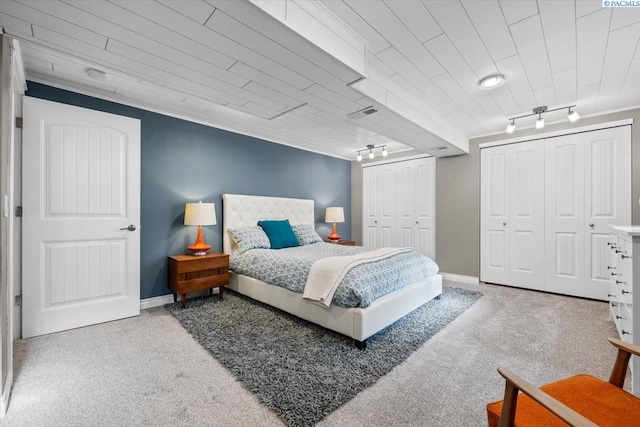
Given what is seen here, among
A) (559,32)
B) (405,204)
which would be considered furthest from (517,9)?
(405,204)

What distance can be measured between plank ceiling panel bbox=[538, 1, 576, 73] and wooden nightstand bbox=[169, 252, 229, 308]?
363 cm

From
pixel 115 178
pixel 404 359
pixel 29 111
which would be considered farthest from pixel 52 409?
pixel 29 111

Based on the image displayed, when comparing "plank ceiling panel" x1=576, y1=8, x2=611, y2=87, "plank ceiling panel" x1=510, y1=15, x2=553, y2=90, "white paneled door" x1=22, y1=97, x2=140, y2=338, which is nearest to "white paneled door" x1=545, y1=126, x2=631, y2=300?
"plank ceiling panel" x1=576, y1=8, x2=611, y2=87

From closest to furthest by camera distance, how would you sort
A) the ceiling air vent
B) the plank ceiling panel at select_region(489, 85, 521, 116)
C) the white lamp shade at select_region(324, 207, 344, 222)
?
the ceiling air vent
the plank ceiling panel at select_region(489, 85, 521, 116)
the white lamp shade at select_region(324, 207, 344, 222)

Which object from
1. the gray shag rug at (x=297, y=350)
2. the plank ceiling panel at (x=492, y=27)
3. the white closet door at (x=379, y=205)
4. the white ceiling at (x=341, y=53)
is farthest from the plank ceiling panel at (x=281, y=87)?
the white closet door at (x=379, y=205)

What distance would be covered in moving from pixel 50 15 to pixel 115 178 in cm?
167

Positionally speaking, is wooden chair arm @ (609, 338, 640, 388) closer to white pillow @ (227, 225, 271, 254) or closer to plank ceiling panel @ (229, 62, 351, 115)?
plank ceiling panel @ (229, 62, 351, 115)

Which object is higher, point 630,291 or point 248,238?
point 248,238

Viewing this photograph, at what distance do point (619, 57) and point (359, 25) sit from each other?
86.0 inches

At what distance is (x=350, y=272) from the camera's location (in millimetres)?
2414

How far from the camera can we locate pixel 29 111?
2.41 m

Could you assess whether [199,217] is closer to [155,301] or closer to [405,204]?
[155,301]

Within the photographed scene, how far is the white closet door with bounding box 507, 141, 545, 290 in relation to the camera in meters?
3.82

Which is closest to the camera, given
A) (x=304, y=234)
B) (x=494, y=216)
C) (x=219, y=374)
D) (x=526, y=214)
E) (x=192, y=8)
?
(x=192, y=8)
